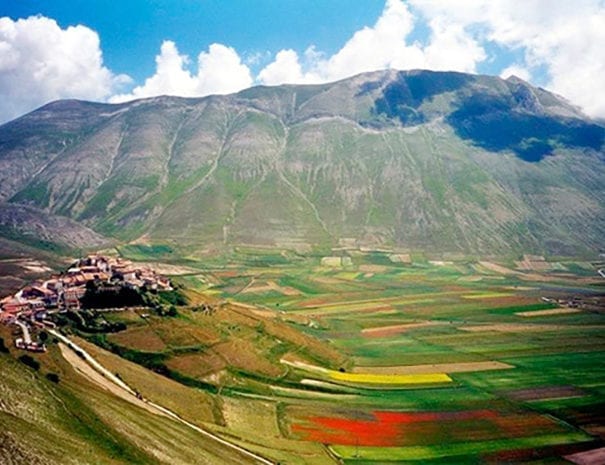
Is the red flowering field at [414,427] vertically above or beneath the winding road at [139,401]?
beneath

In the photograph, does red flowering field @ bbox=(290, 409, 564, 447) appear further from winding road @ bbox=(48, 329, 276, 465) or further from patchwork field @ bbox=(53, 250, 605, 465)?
winding road @ bbox=(48, 329, 276, 465)

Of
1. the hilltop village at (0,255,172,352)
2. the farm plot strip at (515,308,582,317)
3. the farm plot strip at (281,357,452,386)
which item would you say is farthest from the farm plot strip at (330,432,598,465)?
the farm plot strip at (515,308,582,317)

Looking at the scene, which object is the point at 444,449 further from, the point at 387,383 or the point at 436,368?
the point at 436,368

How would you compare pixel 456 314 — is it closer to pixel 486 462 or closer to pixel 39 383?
pixel 486 462

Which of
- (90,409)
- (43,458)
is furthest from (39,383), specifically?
(43,458)

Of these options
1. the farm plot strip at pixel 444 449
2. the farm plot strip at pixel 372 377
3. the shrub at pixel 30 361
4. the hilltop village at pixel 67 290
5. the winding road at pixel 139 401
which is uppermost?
the hilltop village at pixel 67 290

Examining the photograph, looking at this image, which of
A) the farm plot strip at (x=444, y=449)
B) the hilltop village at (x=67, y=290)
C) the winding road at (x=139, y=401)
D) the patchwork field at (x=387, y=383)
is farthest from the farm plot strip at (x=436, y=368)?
the hilltop village at (x=67, y=290)

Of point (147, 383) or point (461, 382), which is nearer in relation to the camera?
point (147, 383)

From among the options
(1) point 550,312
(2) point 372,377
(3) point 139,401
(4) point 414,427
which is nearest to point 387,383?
(2) point 372,377

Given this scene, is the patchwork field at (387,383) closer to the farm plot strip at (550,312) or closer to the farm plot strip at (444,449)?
the farm plot strip at (444,449)
